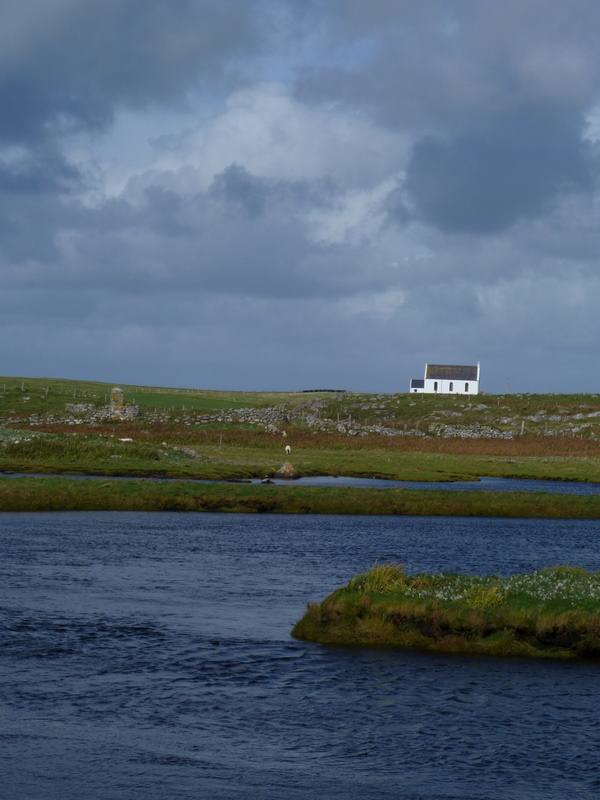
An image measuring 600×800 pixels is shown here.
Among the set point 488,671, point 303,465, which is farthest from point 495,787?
point 303,465

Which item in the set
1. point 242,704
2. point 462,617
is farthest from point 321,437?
point 242,704

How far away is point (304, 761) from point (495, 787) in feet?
12.5

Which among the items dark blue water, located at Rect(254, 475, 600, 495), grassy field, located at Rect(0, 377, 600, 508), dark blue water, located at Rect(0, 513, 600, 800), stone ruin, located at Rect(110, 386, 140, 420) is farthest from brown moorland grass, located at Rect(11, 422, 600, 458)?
dark blue water, located at Rect(0, 513, 600, 800)

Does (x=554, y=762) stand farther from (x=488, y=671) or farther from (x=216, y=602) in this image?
(x=216, y=602)

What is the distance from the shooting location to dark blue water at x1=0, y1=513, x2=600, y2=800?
20562 millimetres

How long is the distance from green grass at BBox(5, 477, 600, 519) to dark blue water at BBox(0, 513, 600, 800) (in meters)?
22.5

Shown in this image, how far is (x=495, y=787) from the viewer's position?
20.4m

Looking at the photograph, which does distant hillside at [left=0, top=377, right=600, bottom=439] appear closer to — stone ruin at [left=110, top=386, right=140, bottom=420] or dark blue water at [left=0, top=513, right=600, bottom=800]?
stone ruin at [left=110, top=386, right=140, bottom=420]

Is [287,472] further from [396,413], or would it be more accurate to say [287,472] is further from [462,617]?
[396,413]

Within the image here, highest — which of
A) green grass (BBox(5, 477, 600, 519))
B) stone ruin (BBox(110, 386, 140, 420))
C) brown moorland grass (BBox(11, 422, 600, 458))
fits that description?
stone ruin (BBox(110, 386, 140, 420))

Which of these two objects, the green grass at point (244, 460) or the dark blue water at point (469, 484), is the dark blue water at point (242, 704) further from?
the green grass at point (244, 460)

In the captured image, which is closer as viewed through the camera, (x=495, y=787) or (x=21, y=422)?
(x=495, y=787)

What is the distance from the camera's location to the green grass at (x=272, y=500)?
67.4 meters

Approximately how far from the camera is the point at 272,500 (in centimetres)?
7094
